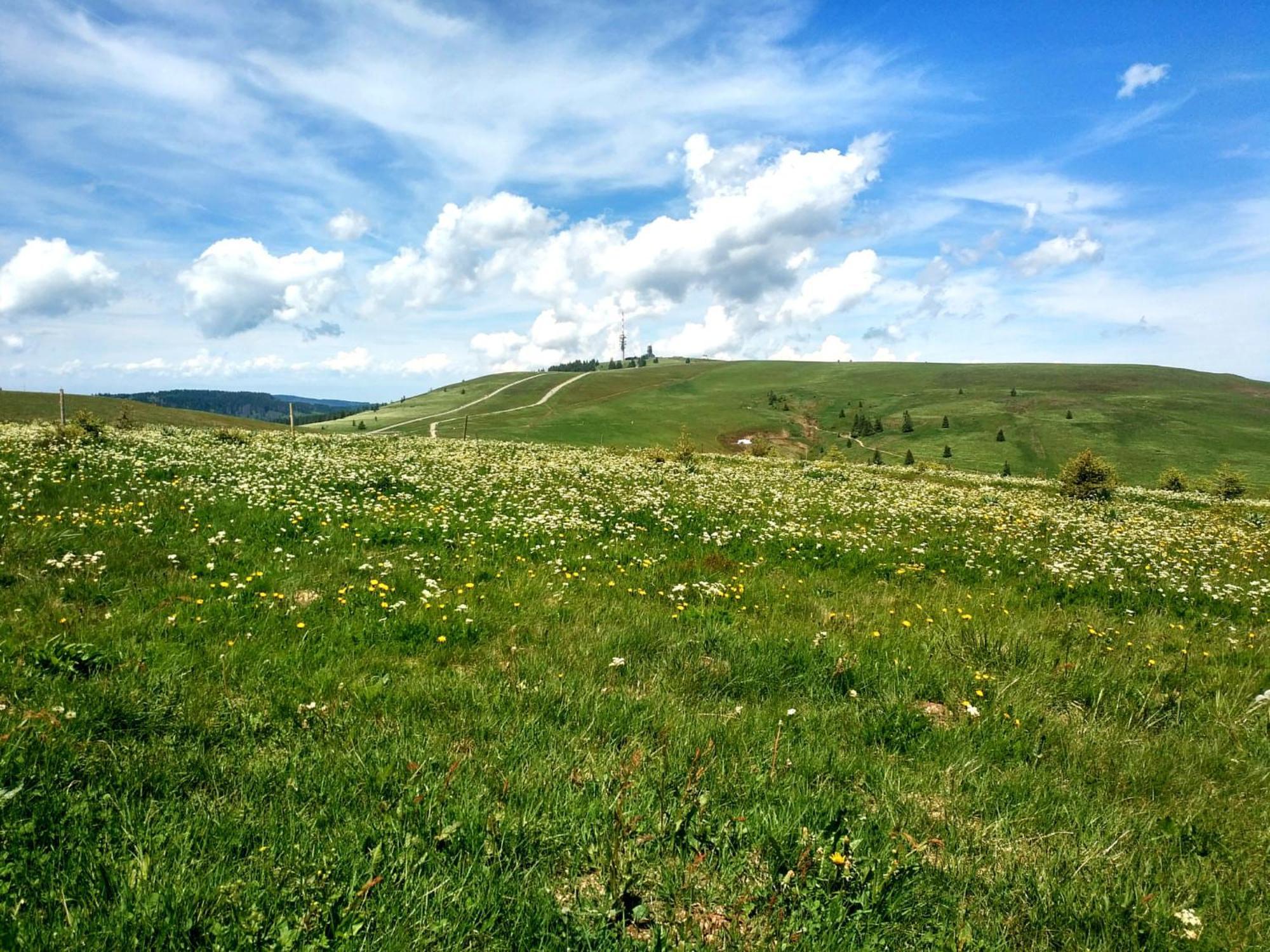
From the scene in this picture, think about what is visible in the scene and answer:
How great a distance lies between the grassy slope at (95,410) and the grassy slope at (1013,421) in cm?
4529

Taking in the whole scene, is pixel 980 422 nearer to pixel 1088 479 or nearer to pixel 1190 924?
pixel 1088 479

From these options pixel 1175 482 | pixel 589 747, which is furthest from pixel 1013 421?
pixel 589 747

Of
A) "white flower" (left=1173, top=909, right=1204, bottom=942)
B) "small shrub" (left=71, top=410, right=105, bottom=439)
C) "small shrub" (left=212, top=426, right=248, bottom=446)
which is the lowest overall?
"white flower" (left=1173, top=909, right=1204, bottom=942)

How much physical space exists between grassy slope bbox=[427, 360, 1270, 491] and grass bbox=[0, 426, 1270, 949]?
383 feet

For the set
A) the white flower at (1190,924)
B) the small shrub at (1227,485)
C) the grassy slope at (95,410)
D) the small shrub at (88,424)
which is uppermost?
the grassy slope at (95,410)

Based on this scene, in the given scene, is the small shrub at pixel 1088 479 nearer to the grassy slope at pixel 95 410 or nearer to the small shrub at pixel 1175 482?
the small shrub at pixel 1175 482

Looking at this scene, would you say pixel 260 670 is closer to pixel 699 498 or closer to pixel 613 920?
pixel 613 920

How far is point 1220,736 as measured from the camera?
5.54 meters

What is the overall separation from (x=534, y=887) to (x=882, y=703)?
3987mm

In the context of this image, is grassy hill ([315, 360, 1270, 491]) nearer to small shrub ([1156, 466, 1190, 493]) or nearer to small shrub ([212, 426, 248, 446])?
small shrub ([1156, 466, 1190, 493])

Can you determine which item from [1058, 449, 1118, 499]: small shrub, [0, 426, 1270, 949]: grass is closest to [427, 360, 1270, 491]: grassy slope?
[1058, 449, 1118, 499]: small shrub

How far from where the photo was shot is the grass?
116 inches

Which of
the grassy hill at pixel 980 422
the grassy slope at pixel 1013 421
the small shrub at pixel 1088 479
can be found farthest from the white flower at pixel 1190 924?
the grassy slope at pixel 1013 421

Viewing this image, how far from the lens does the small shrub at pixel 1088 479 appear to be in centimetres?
2756
